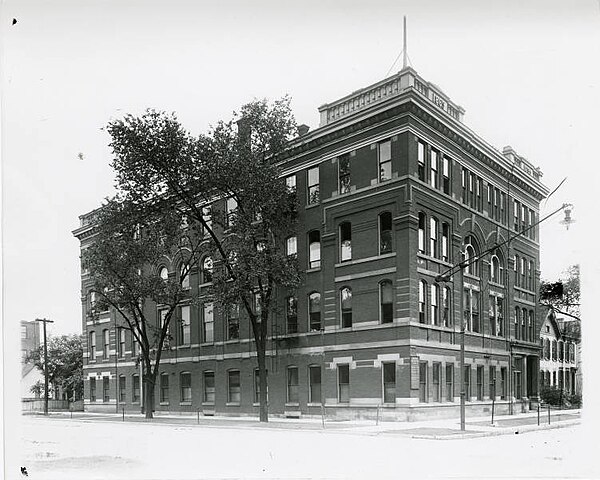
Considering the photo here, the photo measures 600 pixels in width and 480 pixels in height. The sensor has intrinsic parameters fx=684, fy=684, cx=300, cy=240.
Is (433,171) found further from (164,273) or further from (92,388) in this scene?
(92,388)

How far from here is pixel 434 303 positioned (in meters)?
23.7

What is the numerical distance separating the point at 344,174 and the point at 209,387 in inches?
500

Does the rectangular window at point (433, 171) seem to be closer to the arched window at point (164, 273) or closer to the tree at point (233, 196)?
the tree at point (233, 196)

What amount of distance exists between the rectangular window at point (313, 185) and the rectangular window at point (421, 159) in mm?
4217

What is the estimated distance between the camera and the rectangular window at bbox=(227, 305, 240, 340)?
30.1 meters

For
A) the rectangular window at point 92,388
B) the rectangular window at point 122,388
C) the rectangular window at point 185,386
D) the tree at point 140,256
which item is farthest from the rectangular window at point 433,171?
the rectangular window at point 92,388

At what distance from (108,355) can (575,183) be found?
90.5 feet

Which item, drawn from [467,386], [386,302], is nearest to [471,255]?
[386,302]

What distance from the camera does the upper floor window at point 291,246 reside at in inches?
1045

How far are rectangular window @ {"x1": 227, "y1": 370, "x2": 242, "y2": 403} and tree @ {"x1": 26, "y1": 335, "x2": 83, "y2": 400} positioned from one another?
7.30 meters

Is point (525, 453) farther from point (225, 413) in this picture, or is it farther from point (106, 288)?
point (106, 288)

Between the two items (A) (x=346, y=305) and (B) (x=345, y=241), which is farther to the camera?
(A) (x=346, y=305)

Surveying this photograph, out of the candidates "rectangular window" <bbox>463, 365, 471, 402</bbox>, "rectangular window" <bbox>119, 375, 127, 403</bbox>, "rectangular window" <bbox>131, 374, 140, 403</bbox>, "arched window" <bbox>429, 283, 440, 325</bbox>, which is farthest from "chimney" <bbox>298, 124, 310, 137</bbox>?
"rectangular window" <bbox>119, 375, 127, 403</bbox>

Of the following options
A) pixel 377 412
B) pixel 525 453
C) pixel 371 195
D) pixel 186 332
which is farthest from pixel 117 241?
pixel 525 453
